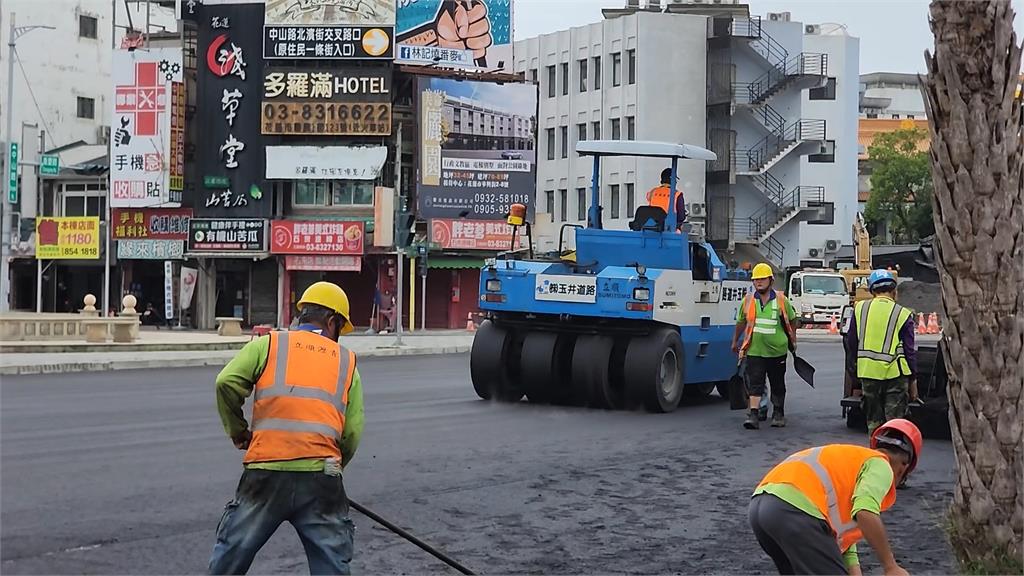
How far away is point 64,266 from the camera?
53844mm

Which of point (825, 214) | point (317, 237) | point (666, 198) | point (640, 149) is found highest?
point (825, 214)

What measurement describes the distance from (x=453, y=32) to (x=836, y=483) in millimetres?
46074

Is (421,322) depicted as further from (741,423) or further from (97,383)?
(741,423)

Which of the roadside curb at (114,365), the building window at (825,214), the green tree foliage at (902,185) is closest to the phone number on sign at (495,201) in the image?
the roadside curb at (114,365)

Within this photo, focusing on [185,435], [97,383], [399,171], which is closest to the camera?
[185,435]

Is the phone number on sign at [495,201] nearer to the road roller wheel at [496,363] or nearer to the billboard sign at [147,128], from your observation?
the billboard sign at [147,128]

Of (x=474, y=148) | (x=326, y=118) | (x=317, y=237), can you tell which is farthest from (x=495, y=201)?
(x=326, y=118)

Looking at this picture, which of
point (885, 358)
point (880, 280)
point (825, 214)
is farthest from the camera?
point (825, 214)

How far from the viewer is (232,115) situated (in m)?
49.9

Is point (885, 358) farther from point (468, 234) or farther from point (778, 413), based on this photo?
point (468, 234)

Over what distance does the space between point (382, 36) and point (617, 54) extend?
1477 centimetres

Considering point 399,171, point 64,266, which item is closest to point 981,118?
point 399,171

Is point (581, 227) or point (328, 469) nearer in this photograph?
point (328, 469)

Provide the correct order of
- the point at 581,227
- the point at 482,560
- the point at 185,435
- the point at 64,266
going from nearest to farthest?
1. the point at 482,560
2. the point at 185,435
3. the point at 581,227
4. the point at 64,266
